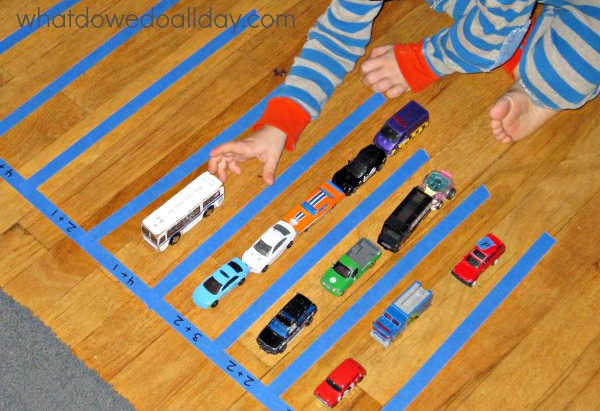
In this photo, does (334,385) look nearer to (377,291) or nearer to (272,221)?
(377,291)

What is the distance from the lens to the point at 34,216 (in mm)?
2057

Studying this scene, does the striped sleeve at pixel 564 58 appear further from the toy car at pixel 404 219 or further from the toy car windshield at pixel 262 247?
the toy car windshield at pixel 262 247

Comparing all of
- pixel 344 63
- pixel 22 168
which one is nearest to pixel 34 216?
pixel 22 168

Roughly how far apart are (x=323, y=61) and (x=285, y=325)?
76 cm

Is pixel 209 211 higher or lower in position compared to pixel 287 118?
lower

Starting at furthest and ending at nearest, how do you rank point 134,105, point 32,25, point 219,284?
point 32,25 < point 134,105 < point 219,284

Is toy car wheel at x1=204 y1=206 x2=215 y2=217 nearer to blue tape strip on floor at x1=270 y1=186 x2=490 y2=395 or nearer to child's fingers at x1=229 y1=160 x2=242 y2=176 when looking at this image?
child's fingers at x1=229 y1=160 x2=242 y2=176

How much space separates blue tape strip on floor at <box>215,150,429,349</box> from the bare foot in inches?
8.8

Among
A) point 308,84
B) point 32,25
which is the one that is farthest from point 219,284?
point 32,25

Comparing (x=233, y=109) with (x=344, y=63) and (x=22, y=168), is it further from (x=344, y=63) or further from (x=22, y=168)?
(x=22, y=168)

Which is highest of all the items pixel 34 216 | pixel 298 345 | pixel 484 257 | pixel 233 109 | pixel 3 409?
pixel 484 257

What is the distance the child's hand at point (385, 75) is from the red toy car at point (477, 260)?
549 millimetres

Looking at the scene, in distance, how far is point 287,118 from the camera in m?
2.15

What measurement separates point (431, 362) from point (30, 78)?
1.38m
